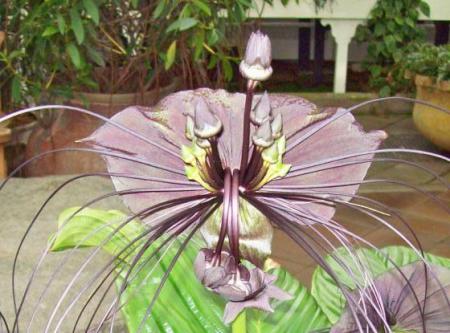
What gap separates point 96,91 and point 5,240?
3.32 feet

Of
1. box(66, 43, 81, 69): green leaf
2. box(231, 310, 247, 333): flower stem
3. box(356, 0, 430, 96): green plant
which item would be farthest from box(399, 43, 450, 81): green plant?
box(231, 310, 247, 333): flower stem

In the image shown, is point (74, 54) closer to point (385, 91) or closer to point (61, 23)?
point (61, 23)

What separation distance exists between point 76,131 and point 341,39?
220 cm

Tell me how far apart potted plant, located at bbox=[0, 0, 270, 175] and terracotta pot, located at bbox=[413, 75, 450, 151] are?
1.13 m

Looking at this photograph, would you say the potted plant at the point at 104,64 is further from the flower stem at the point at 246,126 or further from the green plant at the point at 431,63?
the flower stem at the point at 246,126

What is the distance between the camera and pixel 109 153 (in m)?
0.48

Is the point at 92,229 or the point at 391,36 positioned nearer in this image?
the point at 92,229

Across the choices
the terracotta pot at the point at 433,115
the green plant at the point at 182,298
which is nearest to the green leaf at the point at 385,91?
the terracotta pot at the point at 433,115

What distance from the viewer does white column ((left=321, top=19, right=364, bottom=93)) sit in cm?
431

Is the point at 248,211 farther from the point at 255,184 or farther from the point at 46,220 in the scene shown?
the point at 46,220

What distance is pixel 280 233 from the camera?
264 centimetres

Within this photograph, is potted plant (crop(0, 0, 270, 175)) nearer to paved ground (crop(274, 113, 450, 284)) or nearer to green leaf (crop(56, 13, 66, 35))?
green leaf (crop(56, 13, 66, 35))

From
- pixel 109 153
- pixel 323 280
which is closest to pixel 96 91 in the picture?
pixel 323 280

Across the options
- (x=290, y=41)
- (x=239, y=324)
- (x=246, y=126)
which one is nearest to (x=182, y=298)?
(x=239, y=324)
